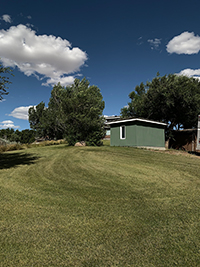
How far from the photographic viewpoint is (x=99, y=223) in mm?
2875

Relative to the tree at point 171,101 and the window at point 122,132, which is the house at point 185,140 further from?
the window at point 122,132

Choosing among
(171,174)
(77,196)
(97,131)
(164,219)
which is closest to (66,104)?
(97,131)

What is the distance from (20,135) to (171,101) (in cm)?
3263

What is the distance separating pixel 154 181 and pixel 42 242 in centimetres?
412

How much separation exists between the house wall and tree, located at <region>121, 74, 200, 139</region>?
307 centimetres

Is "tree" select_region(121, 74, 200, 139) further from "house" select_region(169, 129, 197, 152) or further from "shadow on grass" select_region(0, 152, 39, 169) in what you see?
"shadow on grass" select_region(0, 152, 39, 169)

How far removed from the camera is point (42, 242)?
2365 mm

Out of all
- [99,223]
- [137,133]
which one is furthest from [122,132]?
[99,223]

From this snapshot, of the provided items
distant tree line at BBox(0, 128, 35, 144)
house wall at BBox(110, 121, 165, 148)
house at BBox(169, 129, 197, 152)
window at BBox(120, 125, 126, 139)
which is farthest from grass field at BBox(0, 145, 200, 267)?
distant tree line at BBox(0, 128, 35, 144)

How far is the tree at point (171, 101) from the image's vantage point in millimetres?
19453

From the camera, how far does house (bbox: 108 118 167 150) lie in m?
17.2

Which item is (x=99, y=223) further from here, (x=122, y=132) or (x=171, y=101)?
(x=171, y=101)

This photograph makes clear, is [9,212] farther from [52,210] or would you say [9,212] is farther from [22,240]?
[22,240]

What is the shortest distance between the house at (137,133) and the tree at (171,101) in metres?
3.24
